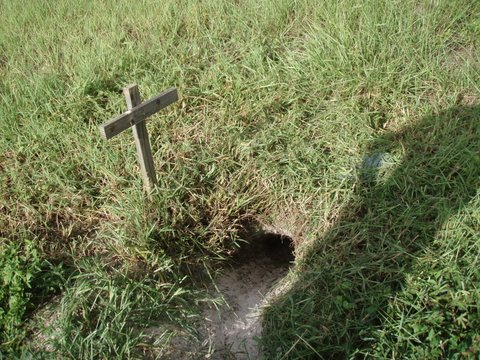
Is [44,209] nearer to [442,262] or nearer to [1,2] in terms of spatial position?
[442,262]

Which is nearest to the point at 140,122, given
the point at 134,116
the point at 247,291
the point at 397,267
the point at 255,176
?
the point at 134,116

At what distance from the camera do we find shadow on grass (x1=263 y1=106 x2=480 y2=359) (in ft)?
8.23

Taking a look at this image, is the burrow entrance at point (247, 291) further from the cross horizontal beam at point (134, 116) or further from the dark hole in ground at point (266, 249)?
the cross horizontal beam at point (134, 116)

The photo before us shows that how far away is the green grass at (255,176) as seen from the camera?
2627 millimetres

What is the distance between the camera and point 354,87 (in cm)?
371

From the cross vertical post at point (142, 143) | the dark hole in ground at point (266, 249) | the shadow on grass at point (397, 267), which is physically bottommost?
the dark hole in ground at point (266, 249)

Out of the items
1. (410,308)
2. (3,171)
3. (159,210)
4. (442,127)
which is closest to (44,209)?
(3,171)

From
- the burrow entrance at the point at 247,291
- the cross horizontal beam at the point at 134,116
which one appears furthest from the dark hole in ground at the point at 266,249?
the cross horizontal beam at the point at 134,116

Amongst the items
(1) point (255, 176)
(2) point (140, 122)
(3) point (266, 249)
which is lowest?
(3) point (266, 249)

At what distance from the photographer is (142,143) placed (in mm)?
2951

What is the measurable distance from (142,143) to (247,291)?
1.26 meters

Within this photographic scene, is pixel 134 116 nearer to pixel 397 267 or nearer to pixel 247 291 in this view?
pixel 247 291

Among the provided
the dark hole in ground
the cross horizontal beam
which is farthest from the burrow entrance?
the cross horizontal beam

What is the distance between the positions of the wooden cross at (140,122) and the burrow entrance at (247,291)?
35.0 inches
